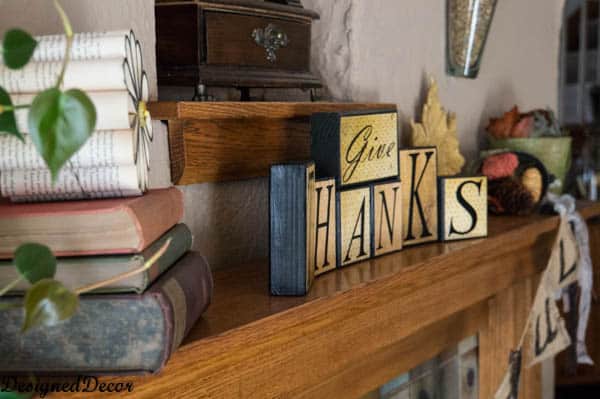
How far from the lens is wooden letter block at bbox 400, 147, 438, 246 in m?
1.23

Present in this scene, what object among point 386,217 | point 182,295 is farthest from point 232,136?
point 182,295

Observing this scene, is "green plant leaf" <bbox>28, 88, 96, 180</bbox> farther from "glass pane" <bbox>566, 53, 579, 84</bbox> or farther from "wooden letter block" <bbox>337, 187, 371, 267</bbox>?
"glass pane" <bbox>566, 53, 579, 84</bbox>

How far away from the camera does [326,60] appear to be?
1.37 m

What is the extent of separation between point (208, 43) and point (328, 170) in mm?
261

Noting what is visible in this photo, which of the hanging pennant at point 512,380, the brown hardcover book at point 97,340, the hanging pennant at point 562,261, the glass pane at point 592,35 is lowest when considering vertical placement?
the hanging pennant at point 512,380

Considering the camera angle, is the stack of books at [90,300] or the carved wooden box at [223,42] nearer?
the stack of books at [90,300]

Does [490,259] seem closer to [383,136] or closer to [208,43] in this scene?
[383,136]

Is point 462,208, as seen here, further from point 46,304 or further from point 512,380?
point 46,304

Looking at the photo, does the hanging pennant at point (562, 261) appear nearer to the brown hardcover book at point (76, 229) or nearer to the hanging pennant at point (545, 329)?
the hanging pennant at point (545, 329)

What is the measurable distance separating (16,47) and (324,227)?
0.60m

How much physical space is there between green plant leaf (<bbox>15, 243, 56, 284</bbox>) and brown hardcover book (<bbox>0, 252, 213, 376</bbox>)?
0.09m

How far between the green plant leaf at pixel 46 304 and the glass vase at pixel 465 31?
1348mm

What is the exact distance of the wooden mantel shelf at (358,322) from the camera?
Result: 75 centimetres

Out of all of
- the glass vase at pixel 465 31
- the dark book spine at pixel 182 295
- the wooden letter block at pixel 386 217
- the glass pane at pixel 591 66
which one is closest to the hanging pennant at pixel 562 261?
the glass vase at pixel 465 31
